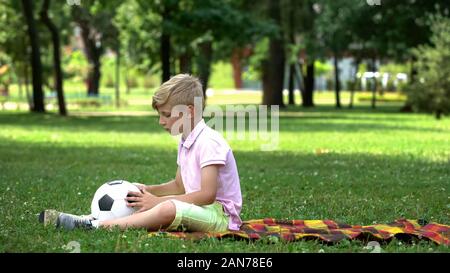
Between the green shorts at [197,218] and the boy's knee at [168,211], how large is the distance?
0.08ft

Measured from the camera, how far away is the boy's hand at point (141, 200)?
653 cm

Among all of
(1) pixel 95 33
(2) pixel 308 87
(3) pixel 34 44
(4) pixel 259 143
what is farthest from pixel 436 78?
(1) pixel 95 33

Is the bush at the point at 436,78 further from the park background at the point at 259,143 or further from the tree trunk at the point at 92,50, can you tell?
the tree trunk at the point at 92,50

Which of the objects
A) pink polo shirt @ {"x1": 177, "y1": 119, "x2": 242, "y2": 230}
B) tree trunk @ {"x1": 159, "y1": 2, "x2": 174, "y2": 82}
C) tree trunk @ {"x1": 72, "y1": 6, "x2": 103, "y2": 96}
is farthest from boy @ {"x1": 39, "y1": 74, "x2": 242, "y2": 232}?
tree trunk @ {"x1": 72, "y1": 6, "x2": 103, "y2": 96}

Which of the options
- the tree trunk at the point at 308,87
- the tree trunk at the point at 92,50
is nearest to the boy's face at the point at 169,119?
the tree trunk at the point at 308,87

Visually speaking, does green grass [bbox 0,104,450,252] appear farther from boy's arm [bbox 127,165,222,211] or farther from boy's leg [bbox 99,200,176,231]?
boy's arm [bbox 127,165,222,211]

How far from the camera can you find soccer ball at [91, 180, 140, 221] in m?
6.59

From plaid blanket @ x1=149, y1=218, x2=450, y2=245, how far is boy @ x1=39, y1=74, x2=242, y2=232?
0.51 feet

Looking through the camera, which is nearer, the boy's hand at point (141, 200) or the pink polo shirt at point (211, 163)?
the pink polo shirt at point (211, 163)

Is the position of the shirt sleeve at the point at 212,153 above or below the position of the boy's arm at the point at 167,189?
above

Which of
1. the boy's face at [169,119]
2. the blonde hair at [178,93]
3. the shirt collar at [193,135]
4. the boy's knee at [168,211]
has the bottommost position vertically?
the boy's knee at [168,211]

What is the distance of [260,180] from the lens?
1116 centimetres
